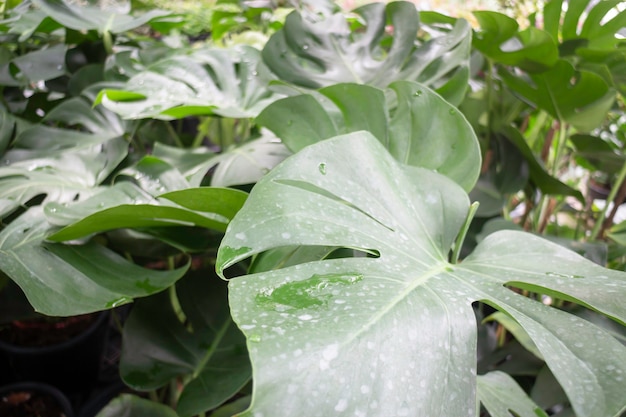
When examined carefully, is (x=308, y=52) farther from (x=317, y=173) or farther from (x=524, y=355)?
(x=524, y=355)

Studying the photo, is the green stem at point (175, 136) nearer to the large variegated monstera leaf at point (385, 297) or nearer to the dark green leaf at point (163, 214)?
the dark green leaf at point (163, 214)

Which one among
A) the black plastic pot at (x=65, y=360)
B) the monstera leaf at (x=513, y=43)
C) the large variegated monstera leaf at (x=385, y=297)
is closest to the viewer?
the large variegated monstera leaf at (x=385, y=297)

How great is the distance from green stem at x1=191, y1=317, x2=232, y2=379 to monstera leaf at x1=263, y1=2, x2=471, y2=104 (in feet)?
A: 1.38

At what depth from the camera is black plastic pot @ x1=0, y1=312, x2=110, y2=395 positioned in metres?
0.95

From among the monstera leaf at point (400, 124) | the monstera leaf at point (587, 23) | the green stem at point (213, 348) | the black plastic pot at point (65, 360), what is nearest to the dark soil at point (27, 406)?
the black plastic pot at point (65, 360)

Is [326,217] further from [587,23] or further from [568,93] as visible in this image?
[587,23]

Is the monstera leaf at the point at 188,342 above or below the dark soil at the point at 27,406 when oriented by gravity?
above

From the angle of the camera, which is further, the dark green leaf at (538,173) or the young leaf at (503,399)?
the dark green leaf at (538,173)

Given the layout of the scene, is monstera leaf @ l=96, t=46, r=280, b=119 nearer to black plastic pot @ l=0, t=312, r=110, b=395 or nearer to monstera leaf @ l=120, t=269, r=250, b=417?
monstera leaf @ l=120, t=269, r=250, b=417

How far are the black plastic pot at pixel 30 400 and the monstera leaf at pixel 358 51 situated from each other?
703 millimetres

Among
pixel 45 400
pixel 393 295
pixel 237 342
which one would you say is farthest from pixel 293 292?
pixel 45 400

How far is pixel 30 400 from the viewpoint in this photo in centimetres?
87

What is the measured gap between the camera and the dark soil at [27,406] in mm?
851

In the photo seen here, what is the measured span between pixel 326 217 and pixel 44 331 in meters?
0.92
